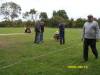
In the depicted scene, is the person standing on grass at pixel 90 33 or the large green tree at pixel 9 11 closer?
the person standing on grass at pixel 90 33

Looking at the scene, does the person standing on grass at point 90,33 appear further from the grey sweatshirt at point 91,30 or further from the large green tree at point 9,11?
the large green tree at point 9,11

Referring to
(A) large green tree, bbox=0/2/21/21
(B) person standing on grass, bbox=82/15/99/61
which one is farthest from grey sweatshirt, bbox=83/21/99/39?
(A) large green tree, bbox=0/2/21/21

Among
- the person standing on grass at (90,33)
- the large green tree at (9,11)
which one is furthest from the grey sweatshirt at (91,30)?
the large green tree at (9,11)

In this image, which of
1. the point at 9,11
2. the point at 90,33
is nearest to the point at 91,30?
the point at 90,33

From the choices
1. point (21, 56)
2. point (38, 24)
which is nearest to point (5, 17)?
point (38, 24)

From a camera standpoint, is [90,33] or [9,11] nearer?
[90,33]

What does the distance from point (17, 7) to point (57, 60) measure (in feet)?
391

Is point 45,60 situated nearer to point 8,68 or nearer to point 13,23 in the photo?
point 8,68

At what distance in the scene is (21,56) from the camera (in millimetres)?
17031

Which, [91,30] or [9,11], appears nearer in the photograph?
[91,30]

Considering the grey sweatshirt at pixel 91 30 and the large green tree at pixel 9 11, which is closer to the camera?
the grey sweatshirt at pixel 91 30

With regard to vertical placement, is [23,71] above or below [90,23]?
below

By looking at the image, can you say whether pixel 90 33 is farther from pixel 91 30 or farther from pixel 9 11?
pixel 9 11

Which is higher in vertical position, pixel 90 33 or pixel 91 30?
pixel 91 30
